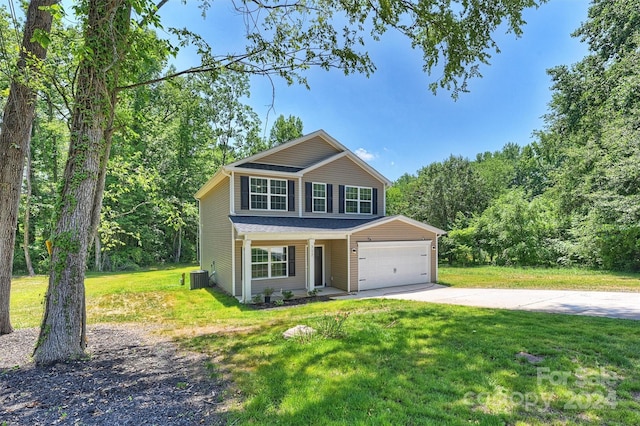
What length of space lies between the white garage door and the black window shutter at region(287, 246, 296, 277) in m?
→ 2.76

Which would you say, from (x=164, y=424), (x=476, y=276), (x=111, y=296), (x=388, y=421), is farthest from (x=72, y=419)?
(x=476, y=276)

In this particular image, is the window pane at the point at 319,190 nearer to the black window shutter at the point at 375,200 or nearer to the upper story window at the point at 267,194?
the upper story window at the point at 267,194

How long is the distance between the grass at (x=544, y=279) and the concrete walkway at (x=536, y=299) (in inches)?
49.4

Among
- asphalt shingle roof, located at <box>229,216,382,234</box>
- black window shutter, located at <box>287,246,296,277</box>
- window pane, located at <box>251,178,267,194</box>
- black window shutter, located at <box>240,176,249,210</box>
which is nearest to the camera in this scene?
asphalt shingle roof, located at <box>229,216,382,234</box>

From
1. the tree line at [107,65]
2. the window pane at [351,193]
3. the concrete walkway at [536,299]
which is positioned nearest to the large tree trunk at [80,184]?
the tree line at [107,65]

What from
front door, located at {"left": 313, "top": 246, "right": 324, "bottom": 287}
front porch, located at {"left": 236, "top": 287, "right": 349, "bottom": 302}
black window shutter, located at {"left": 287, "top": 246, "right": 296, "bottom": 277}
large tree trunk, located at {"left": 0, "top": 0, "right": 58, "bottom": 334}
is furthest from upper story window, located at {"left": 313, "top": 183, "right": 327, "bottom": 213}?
large tree trunk, located at {"left": 0, "top": 0, "right": 58, "bottom": 334}

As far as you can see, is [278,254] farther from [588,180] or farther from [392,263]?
[588,180]

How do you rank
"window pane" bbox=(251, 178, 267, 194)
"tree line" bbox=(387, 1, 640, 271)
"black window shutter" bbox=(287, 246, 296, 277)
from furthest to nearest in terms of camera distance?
"tree line" bbox=(387, 1, 640, 271) < "black window shutter" bbox=(287, 246, 296, 277) < "window pane" bbox=(251, 178, 267, 194)

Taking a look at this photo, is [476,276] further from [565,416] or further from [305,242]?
[565,416]

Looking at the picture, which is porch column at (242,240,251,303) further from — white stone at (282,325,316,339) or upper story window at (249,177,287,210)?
white stone at (282,325,316,339)

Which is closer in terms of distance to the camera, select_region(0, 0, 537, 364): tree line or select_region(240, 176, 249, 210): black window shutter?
select_region(0, 0, 537, 364): tree line

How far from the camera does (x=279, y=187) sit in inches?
524

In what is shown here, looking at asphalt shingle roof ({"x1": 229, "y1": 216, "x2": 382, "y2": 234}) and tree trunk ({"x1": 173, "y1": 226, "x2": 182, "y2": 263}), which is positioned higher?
asphalt shingle roof ({"x1": 229, "y1": 216, "x2": 382, "y2": 234})

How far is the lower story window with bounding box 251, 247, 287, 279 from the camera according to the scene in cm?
1224
